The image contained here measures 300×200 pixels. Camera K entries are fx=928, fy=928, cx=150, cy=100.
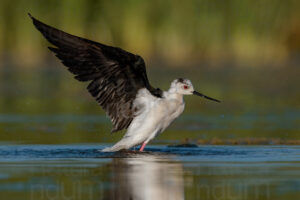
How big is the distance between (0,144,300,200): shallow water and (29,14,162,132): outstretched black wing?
0.76m

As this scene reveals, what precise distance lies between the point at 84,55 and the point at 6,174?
9.67ft

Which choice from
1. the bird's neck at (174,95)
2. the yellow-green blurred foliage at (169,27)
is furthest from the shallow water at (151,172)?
the yellow-green blurred foliage at (169,27)

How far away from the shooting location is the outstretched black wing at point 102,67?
11586mm

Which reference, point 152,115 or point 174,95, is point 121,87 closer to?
point 152,115

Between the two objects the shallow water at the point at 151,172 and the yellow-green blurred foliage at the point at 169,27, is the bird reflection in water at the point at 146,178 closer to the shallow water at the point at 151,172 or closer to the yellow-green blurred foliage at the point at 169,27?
the shallow water at the point at 151,172

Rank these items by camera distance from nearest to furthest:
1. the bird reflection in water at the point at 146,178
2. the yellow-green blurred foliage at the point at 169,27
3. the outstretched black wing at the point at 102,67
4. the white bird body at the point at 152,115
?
the bird reflection in water at the point at 146,178 → the outstretched black wing at the point at 102,67 → the white bird body at the point at 152,115 → the yellow-green blurred foliage at the point at 169,27

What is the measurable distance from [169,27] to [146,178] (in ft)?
56.4

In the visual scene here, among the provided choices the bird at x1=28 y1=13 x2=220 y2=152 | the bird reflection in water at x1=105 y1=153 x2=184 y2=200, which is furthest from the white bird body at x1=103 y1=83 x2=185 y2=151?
the bird reflection in water at x1=105 y1=153 x2=184 y2=200

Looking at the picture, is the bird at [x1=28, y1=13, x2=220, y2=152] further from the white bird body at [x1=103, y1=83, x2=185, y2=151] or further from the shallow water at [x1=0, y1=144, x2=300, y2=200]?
the shallow water at [x1=0, y1=144, x2=300, y2=200]

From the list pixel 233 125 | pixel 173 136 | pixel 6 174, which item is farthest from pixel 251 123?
pixel 6 174

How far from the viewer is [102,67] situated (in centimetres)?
1184

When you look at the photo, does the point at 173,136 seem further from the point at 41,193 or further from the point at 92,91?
the point at 41,193

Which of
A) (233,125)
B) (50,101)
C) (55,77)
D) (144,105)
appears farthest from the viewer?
(55,77)

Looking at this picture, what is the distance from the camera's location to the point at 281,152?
11336mm
